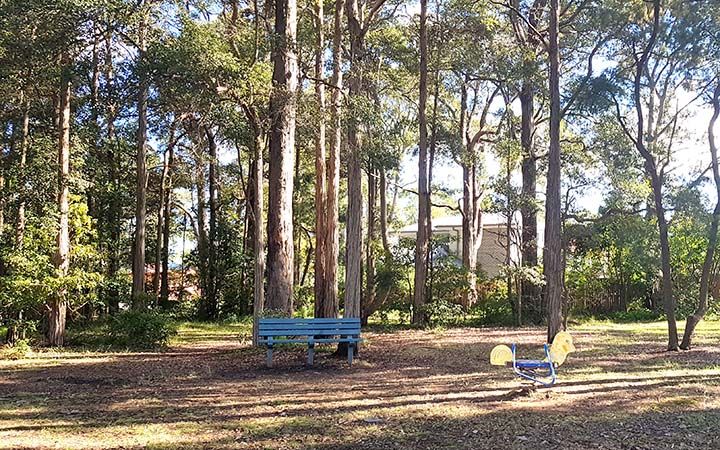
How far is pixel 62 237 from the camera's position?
1230 centimetres

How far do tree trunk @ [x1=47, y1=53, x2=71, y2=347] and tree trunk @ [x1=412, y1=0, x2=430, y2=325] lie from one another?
9.27 metres

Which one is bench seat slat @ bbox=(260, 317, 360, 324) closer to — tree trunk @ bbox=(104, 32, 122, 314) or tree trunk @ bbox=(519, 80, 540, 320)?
tree trunk @ bbox=(519, 80, 540, 320)

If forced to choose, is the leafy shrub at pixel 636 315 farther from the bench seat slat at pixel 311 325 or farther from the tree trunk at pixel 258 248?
the tree trunk at pixel 258 248

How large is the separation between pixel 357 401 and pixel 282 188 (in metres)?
6.11

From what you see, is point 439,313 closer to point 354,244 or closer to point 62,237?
point 354,244

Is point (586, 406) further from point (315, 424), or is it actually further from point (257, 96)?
point (257, 96)

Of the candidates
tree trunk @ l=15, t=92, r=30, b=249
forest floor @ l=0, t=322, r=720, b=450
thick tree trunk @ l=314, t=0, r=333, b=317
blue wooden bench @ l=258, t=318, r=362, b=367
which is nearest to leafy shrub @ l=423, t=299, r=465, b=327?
thick tree trunk @ l=314, t=0, r=333, b=317

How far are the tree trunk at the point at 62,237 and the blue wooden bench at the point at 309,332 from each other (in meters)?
5.08

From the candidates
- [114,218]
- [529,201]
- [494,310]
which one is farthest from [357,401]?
[114,218]

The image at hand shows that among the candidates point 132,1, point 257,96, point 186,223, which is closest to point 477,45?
point 257,96

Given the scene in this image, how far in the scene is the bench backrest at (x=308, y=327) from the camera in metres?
9.70

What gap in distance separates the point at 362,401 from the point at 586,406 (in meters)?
2.52

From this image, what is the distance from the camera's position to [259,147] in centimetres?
1173

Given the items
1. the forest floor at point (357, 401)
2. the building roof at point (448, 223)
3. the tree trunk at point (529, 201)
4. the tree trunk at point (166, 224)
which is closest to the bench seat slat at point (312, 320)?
the forest floor at point (357, 401)
